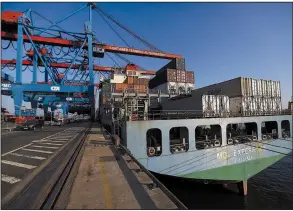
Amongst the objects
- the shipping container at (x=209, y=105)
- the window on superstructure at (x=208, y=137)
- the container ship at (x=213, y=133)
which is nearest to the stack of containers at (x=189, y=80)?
the container ship at (x=213, y=133)

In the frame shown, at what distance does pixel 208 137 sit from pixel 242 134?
433 centimetres

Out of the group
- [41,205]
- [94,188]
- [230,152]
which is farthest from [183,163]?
[41,205]

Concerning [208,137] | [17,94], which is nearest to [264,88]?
[208,137]

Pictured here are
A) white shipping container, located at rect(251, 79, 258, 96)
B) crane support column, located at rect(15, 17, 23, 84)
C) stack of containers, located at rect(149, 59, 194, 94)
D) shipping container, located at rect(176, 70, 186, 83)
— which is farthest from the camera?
shipping container, located at rect(176, 70, 186, 83)

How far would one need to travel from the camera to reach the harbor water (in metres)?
12.5

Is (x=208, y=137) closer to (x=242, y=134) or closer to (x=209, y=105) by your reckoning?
(x=209, y=105)

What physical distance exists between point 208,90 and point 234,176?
494 inches

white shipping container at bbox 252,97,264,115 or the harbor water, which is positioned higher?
white shipping container at bbox 252,97,264,115

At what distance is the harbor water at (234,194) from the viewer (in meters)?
12.5

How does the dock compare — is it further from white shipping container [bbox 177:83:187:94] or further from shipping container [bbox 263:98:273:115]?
white shipping container [bbox 177:83:187:94]

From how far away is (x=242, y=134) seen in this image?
64.6 ft

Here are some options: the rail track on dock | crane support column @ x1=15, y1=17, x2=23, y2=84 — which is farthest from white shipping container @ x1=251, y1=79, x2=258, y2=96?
crane support column @ x1=15, y1=17, x2=23, y2=84

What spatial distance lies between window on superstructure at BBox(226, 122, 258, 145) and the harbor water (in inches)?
145

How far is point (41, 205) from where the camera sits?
193 inches
